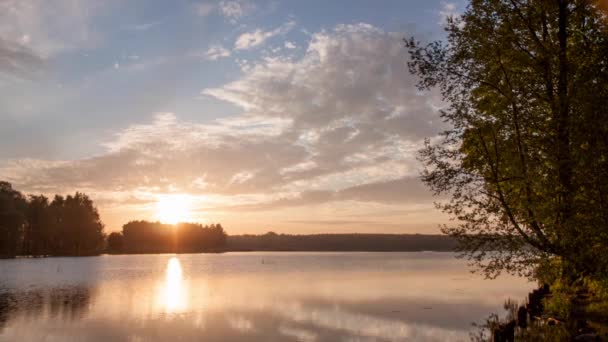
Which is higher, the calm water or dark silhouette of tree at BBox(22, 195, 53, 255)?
dark silhouette of tree at BBox(22, 195, 53, 255)

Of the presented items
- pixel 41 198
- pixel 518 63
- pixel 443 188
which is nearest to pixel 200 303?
pixel 443 188

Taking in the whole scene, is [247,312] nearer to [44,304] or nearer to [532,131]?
[44,304]

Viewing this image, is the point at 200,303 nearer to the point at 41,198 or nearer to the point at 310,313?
the point at 310,313

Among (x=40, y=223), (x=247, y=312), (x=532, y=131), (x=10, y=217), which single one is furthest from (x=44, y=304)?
(x=40, y=223)

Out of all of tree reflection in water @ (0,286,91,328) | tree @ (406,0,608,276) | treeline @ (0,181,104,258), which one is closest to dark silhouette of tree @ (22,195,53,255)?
treeline @ (0,181,104,258)

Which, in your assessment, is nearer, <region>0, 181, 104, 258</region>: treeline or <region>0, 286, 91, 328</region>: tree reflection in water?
<region>0, 286, 91, 328</region>: tree reflection in water

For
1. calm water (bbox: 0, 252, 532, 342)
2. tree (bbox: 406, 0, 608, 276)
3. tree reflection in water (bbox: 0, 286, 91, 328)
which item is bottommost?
calm water (bbox: 0, 252, 532, 342)

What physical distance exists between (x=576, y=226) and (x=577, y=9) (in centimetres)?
1007

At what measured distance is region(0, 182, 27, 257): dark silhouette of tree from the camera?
502ft

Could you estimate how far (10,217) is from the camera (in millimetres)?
154625

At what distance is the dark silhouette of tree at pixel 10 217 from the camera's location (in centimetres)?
15300

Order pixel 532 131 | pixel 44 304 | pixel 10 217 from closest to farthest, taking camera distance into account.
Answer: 1. pixel 532 131
2. pixel 44 304
3. pixel 10 217

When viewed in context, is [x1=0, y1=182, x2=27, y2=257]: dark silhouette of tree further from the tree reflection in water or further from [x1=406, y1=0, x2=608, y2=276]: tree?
[x1=406, y1=0, x2=608, y2=276]: tree

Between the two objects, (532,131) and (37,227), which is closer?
(532,131)
